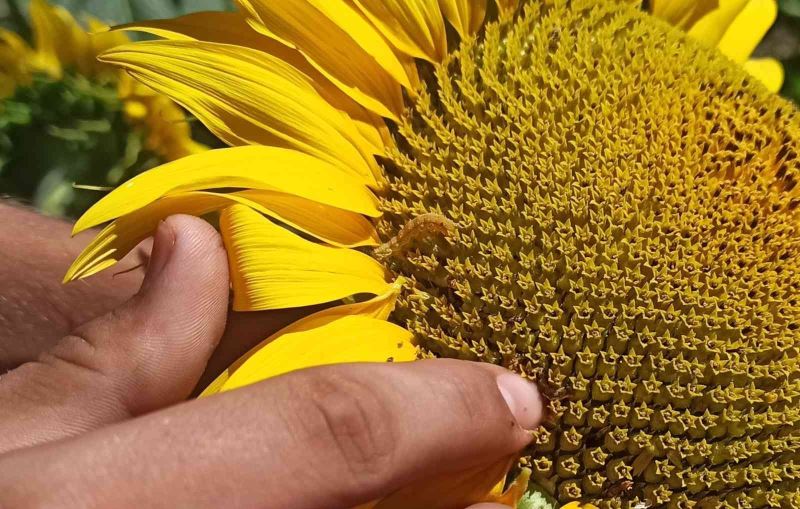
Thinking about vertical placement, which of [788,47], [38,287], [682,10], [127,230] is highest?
[788,47]

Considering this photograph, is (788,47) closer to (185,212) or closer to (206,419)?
(185,212)

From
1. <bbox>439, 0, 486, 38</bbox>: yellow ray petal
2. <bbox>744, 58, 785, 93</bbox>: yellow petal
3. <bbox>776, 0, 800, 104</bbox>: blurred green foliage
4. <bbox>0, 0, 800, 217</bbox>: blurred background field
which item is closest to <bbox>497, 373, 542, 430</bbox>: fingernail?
<bbox>439, 0, 486, 38</bbox>: yellow ray petal

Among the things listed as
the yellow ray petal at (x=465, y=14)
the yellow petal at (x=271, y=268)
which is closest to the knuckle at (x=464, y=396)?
the yellow petal at (x=271, y=268)

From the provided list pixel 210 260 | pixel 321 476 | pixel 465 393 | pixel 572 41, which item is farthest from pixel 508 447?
pixel 572 41

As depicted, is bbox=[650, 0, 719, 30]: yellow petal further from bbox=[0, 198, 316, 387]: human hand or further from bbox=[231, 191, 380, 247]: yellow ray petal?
bbox=[0, 198, 316, 387]: human hand

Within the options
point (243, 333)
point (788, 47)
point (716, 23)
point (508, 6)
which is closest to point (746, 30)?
point (716, 23)

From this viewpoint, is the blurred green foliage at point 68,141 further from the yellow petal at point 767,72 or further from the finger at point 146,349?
the yellow petal at point 767,72

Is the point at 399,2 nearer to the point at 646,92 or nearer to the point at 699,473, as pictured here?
the point at 646,92
